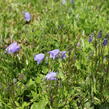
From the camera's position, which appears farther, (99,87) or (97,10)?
(97,10)

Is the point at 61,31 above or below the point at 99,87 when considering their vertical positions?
above

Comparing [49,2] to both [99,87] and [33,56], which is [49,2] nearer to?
[33,56]

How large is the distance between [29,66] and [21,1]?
197 cm

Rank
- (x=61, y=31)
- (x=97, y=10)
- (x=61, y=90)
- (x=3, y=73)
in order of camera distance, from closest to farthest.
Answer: (x=61, y=90) → (x=3, y=73) → (x=61, y=31) → (x=97, y=10)

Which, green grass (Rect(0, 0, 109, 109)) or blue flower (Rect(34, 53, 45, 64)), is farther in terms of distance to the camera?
blue flower (Rect(34, 53, 45, 64))

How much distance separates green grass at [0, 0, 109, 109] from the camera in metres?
2.75

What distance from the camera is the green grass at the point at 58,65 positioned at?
2.75 metres

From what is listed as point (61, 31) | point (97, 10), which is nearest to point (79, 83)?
point (61, 31)

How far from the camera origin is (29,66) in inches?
124

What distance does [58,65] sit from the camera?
307 cm

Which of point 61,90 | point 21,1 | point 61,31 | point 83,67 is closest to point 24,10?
point 21,1

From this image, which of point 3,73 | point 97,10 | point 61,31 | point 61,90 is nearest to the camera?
point 61,90

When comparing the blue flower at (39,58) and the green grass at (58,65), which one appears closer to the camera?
the green grass at (58,65)

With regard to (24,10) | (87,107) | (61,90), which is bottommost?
(87,107)
